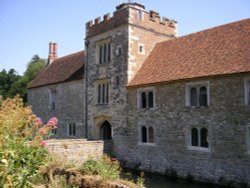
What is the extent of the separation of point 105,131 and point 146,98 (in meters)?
5.15

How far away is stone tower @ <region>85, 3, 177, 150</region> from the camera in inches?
759

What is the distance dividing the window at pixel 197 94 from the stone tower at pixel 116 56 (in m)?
4.59

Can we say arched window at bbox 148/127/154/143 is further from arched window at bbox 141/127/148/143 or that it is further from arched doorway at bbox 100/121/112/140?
arched doorway at bbox 100/121/112/140

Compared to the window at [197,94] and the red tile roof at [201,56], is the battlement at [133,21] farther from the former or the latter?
the window at [197,94]

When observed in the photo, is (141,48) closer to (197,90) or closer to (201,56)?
(201,56)

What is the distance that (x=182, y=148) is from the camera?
15.5 m

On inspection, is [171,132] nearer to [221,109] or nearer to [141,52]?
[221,109]

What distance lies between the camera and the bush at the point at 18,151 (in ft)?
20.9

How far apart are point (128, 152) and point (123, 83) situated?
4.16m

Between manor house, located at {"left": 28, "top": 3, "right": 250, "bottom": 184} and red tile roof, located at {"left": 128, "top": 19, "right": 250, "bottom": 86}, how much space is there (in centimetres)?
6

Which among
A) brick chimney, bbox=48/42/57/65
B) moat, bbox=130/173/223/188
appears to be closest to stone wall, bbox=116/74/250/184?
moat, bbox=130/173/223/188

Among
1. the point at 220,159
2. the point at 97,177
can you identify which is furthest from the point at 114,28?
the point at 97,177

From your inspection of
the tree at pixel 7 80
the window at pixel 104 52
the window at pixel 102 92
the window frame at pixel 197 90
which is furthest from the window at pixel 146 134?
the tree at pixel 7 80

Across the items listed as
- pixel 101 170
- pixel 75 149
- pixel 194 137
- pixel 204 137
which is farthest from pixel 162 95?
pixel 101 170
